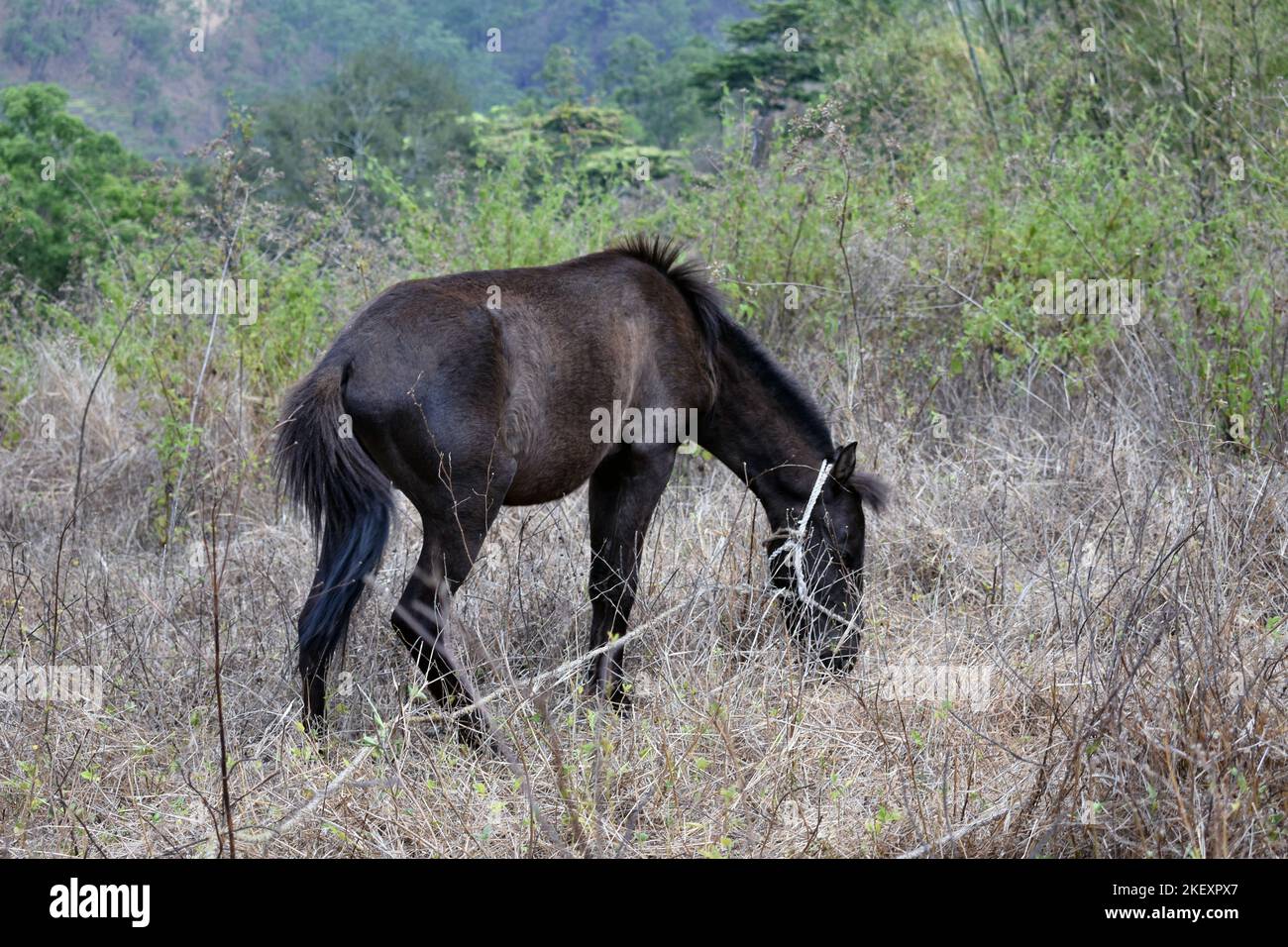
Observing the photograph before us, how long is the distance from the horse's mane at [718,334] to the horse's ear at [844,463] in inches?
7.4

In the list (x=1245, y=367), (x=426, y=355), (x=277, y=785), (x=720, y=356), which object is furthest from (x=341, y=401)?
(x=1245, y=367)

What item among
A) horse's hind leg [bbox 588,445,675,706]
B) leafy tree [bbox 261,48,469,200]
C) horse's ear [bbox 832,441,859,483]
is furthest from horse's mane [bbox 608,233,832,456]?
leafy tree [bbox 261,48,469,200]

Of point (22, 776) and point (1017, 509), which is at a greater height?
point (1017, 509)

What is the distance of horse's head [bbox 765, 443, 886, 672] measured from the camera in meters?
5.14

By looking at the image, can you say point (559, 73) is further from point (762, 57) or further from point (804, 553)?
point (804, 553)

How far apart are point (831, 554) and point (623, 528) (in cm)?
91

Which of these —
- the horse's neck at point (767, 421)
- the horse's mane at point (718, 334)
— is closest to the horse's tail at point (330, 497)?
the horse's mane at point (718, 334)

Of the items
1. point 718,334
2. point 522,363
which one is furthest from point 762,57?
point 522,363

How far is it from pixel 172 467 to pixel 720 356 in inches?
122

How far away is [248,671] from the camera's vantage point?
4.71 m

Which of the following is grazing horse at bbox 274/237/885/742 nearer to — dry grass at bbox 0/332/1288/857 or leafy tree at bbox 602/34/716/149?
dry grass at bbox 0/332/1288/857

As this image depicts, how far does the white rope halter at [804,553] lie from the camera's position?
193 inches
